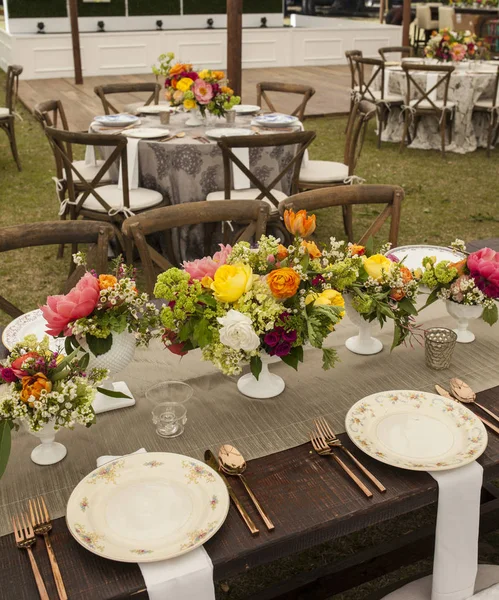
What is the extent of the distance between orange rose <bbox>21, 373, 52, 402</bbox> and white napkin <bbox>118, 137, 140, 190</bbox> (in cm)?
270

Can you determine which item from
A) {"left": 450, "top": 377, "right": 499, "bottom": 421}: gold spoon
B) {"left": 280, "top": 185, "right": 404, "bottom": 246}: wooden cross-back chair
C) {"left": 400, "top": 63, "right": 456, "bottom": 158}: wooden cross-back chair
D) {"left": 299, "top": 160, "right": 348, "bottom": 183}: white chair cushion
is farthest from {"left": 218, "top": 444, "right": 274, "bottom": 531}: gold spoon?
{"left": 400, "top": 63, "right": 456, "bottom": 158}: wooden cross-back chair

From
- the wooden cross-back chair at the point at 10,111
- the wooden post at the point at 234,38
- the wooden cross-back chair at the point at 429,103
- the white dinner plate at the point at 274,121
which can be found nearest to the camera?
the white dinner plate at the point at 274,121

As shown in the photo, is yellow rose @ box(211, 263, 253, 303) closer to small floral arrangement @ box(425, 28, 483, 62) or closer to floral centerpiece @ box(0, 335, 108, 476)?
floral centerpiece @ box(0, 335, 108, 476)

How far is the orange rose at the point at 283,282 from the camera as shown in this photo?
130cm

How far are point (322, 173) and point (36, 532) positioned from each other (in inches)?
134

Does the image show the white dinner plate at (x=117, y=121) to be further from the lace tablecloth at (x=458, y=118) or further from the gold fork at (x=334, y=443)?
the lace tablecloth at (x=458, y=118)

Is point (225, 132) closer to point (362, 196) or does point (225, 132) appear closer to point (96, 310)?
point (362, 196)

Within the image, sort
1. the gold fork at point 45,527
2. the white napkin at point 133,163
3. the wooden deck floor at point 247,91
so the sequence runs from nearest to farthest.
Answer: the gold fork at point 45,527 → the white napkin at point 133,163 → the wooden deck floor at point 247,91

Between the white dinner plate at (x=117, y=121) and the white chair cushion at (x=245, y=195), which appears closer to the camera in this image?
the white chair cushion at (x=245, y=195)

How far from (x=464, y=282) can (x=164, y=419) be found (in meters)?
0.72

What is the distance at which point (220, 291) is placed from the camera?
1321 mm

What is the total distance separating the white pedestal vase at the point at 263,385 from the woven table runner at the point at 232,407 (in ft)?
0.04

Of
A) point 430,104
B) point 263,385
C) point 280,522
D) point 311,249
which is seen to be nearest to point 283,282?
point 311,249

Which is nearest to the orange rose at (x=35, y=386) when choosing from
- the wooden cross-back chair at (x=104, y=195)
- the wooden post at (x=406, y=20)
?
the wooden cross-back chair at (x=104, y=195)
